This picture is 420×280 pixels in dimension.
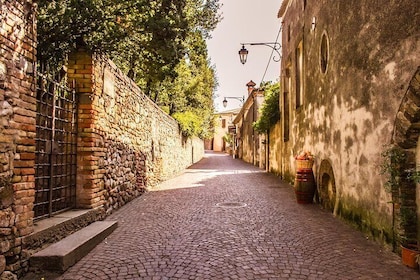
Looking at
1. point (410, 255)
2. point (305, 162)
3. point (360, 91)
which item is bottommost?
point (410, 255)

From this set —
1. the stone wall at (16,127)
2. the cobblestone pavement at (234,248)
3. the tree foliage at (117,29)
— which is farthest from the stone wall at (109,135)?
the stone wall at (16,127)

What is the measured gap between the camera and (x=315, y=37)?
7.85 m

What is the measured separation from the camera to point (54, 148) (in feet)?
15.2

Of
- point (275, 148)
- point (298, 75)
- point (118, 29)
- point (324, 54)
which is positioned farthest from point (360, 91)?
point (275, 148)

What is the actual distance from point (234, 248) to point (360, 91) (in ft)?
10.4

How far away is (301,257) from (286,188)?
6552 millimetres

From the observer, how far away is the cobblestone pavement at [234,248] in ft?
11.1

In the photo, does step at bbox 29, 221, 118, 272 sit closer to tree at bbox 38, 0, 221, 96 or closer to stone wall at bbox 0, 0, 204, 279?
stone wall at bbox 0, 0, 204, 279

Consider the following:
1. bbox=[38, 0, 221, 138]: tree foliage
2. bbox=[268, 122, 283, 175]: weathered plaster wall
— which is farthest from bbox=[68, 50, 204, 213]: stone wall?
bbox=[268, 122, 283, 175]: weathered plaster wall

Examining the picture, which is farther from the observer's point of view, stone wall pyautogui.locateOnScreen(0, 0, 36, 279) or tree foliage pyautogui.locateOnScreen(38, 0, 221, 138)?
tree foliage pyautogui.locateOnScreen(38, 0, 221, 138)

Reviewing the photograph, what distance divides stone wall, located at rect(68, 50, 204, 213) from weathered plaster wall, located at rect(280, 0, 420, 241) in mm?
4448

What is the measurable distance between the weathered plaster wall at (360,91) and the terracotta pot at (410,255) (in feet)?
1.61

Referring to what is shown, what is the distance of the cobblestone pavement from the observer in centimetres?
338

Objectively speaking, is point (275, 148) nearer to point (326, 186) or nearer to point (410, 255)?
point (326, 186)
